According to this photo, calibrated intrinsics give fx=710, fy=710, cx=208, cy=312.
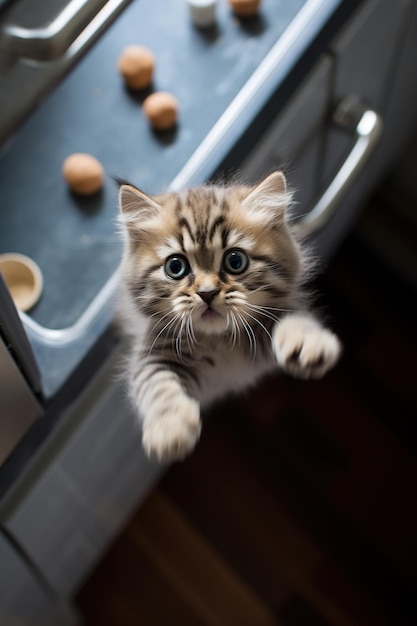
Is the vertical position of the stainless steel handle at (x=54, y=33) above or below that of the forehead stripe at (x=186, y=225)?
above

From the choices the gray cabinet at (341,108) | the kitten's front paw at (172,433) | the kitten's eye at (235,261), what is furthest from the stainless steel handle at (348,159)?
the kitten's front paw at (172,433)

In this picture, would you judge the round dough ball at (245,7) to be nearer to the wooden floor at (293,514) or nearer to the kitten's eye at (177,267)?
the kitten's eye at (177,267)

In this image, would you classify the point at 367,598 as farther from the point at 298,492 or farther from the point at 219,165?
the point at 219,165

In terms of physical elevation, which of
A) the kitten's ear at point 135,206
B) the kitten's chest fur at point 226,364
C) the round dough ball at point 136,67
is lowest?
the kitten's chest fur at point 226,364

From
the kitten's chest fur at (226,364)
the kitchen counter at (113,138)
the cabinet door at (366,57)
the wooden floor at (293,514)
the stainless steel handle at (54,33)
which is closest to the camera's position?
the stainless steel handle at (54,33)

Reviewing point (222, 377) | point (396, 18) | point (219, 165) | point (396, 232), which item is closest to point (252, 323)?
point (222, 377)

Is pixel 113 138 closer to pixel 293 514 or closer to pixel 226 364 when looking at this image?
pixel 226 364
